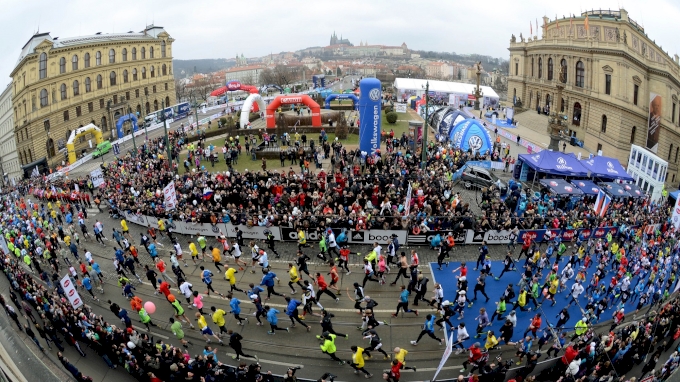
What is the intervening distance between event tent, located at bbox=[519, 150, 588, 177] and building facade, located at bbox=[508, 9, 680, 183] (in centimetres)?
2240

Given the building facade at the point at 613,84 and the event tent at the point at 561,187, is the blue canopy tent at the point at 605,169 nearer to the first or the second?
the event tent at the point at 561,187

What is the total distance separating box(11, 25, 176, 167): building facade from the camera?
154 ft

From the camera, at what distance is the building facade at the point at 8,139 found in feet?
146

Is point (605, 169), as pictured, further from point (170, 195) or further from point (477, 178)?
point (170, 195)

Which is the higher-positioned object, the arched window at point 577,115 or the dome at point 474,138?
the arched window at point 577,115

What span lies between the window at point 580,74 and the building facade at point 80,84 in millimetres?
54448

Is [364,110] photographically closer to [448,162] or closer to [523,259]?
[448,162]

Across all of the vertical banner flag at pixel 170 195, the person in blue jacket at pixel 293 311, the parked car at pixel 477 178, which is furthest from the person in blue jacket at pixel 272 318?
the parked car at pixel 477 178

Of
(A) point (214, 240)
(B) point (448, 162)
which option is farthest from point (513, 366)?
(B) point (448, 162)

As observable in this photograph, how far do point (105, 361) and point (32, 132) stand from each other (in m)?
45.6

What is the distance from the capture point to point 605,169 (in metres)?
24.9

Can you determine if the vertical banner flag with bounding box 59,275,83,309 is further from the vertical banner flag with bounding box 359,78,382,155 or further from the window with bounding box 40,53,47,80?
the window with bounding box 40,53,47,80

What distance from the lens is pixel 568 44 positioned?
174ft

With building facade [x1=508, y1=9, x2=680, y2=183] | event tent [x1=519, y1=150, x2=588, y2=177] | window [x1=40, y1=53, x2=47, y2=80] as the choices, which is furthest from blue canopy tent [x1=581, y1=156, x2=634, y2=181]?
window [x1=40, y1=53, x2=47, y2=80]
